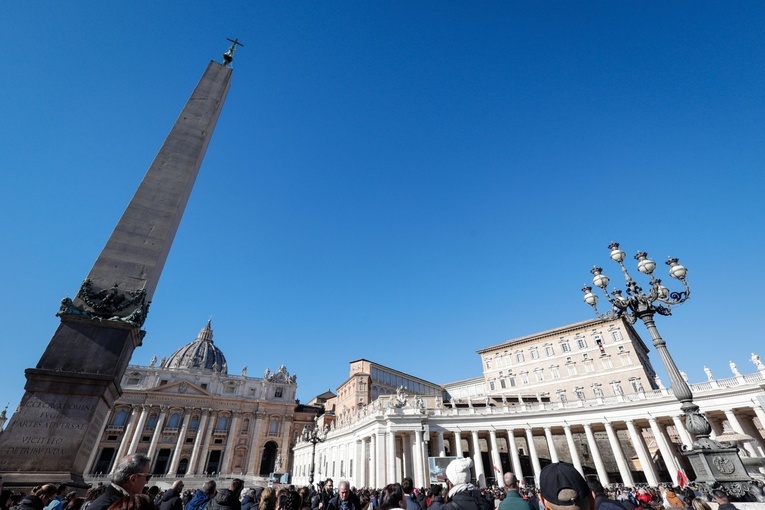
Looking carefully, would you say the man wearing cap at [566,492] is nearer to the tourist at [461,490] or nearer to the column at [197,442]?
the tourist at [461,490]

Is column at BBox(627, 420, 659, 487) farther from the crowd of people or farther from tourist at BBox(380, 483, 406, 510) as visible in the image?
tourist at BBox(380, 483, 406, 510)

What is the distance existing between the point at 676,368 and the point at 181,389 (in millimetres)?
69668

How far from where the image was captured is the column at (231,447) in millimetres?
57006

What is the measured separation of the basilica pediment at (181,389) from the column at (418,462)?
46.8 meters

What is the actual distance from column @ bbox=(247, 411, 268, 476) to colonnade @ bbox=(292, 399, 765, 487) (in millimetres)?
29726

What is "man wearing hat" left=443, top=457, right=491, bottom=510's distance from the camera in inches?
126

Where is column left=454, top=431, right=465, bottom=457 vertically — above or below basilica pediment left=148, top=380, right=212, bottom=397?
below

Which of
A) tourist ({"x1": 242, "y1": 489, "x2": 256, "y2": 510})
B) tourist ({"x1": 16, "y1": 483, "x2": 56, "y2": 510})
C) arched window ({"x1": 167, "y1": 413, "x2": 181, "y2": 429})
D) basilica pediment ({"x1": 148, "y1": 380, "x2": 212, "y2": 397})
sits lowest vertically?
tourist ({"x1": 242, "y1": 489, "x2": 256, "y2": 510})

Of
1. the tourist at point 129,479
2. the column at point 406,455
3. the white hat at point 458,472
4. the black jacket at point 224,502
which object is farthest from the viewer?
the column at point 406,455

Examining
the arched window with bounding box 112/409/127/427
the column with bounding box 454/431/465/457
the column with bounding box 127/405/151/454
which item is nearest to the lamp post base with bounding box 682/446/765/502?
the column with bounding box 454/431/465/457

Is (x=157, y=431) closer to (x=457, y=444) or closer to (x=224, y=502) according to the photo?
(x=457, y=444)

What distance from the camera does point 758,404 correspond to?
24812 millimetres

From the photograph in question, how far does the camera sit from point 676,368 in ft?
32.4

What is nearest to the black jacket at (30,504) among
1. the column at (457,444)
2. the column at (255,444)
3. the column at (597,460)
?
the column at (457,444)
